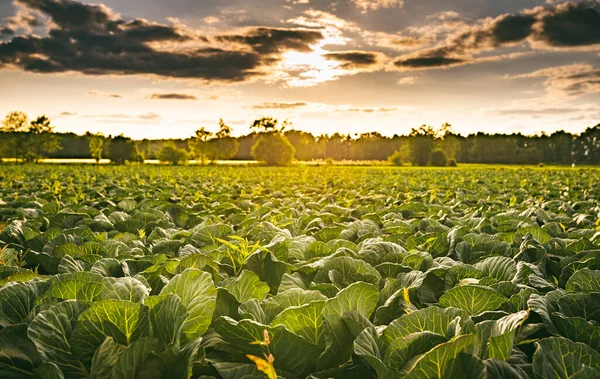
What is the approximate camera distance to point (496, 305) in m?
1.79

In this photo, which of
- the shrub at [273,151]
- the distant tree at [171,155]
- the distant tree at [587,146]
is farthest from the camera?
the distant tree at [587,146]

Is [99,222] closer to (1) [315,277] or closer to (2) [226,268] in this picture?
(2) [226,268]

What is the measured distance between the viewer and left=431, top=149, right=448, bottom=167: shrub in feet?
323

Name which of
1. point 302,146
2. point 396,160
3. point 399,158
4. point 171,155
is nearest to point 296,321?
point 171,155

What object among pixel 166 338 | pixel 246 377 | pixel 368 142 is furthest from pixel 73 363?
pixel 368 142

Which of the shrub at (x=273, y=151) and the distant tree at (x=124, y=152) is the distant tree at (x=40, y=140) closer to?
the distant tree at (x=124, y=152)

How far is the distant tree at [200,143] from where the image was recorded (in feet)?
323

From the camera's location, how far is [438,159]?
3910 inches

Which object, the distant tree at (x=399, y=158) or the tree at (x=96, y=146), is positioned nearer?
the tree at (x=96, y=146)

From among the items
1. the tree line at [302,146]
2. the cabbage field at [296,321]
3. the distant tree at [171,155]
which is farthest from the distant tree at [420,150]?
the cabbage field at [296,321]

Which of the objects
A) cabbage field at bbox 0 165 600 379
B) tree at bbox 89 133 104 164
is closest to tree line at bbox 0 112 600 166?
tree at bbox 89 133 104 164

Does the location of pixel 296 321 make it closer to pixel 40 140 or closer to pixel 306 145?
pixel 40 140

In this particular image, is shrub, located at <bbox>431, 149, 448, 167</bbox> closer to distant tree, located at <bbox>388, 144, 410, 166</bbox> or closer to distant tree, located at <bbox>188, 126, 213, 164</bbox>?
distant tree, located at <bbox>388, 144, 410, 166</bbox>

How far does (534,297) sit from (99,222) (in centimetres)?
361
